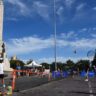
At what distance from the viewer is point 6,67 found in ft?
199

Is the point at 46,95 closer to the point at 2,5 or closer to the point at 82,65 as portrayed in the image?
the point at 2,5

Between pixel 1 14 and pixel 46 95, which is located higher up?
pixel 1 14

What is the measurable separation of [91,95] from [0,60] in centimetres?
463

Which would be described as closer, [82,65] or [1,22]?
[1,22]

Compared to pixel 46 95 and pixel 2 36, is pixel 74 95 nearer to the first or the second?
pixel 46 95

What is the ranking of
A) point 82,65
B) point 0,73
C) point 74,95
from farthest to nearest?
point 82,65
point 74,95
point 0,73

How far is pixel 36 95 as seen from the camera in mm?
18125

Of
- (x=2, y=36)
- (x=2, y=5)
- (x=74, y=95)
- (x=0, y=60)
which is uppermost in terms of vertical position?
(x=2, y=5)

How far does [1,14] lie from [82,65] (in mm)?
140879

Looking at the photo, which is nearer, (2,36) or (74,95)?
(74,95)

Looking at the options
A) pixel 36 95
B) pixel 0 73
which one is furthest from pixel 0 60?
pixel 36 95

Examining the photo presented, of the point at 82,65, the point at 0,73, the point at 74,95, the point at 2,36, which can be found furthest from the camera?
the point at 82,65

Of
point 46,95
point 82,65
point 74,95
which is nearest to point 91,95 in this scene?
point 74,95

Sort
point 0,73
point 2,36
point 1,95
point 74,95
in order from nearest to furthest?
point 1,95 < point 0,73 < point 74,95 < point 2,36
